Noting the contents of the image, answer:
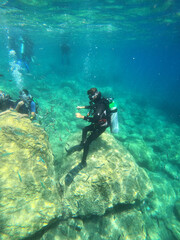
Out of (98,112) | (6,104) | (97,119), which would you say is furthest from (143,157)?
(6,104)

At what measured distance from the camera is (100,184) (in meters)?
4.15

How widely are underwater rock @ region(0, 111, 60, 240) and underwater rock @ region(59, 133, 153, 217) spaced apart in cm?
58

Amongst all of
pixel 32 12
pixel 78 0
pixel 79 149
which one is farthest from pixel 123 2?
pixel 79 149

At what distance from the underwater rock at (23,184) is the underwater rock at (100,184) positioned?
581 millimetres

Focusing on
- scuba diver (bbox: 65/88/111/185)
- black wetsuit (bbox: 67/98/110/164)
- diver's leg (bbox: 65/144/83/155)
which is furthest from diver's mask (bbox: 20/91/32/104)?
black wetsuit (bbox: 67/98/110/164)

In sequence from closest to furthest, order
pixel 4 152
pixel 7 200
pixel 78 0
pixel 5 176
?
pixel 7 200 < pixel 5 176 < pixel 4 152 < pixel 78 0

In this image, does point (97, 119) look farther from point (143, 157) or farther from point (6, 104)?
point (143, 157)

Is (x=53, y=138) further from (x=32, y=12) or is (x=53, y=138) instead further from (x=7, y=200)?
(x=32, y=12)

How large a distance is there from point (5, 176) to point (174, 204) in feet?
27.4

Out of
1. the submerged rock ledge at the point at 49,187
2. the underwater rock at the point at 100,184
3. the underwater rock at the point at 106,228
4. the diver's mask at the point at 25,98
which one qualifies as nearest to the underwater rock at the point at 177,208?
the underwater rock at the point at 100,184

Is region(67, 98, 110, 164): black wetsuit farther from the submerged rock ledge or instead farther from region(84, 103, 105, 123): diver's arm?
the submerged rock ledge

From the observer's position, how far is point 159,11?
598 inches

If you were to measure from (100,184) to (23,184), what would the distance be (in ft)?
7.60

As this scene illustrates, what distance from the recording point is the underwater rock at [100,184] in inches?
154
